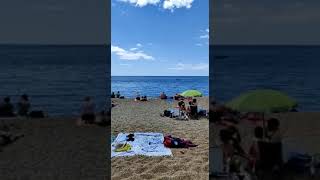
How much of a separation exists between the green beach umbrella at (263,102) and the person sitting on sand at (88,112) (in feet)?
9.11

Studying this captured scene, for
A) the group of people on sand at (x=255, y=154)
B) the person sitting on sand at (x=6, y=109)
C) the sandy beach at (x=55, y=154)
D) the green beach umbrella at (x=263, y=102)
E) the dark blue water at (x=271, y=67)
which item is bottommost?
the sandy beach at (x=55, y=154)

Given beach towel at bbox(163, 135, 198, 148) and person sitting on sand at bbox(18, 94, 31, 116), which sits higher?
person sitting on sand at bbox(18, 94, 31, 116)

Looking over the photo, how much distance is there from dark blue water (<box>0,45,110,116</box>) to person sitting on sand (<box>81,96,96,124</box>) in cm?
29

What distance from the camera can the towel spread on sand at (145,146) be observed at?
18.1 ft

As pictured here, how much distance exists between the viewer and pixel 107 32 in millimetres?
3484

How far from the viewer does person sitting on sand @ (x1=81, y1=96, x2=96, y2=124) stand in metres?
6.79

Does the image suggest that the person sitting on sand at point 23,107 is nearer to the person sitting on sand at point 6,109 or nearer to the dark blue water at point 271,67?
the person sitting on sand at point 6,109

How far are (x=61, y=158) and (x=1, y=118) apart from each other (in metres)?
2.72

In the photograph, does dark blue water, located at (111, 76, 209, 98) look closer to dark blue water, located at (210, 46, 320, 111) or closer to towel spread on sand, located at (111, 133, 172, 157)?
dark blue water, located at (210, 46, 320, 111)

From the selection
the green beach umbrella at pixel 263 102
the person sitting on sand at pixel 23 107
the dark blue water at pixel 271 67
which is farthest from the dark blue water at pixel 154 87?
the green beach umbrella at pixel 263 102

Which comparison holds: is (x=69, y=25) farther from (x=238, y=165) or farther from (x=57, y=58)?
(x=57, y=58)

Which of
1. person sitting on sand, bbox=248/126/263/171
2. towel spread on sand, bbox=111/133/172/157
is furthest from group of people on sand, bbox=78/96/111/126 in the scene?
person sitting on sand, bbox=248/126/263/171

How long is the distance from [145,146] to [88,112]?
148 centimetres

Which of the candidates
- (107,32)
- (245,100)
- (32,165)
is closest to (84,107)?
(32,165)
